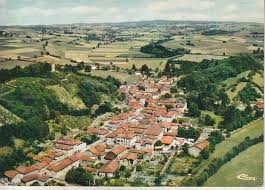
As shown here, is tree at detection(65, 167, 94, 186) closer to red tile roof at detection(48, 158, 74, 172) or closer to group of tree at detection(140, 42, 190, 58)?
red tile roof at detection(48, 158, 74, 172)

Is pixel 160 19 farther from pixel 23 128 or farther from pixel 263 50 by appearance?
pixel 23 128

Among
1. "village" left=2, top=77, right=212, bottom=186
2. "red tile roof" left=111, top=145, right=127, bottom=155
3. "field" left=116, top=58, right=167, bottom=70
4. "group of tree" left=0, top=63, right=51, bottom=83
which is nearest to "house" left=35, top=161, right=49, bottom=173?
"village" left=2, top=77, right=212, bottom=186

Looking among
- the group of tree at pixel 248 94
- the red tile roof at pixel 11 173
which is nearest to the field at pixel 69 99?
the red tile roof at pixel 11 173

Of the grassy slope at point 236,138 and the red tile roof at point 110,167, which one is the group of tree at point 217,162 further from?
the red tile roof at point 110,167

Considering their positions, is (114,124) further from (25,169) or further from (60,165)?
(25,169)

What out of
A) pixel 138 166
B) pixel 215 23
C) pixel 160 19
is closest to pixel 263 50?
pixel 215 23

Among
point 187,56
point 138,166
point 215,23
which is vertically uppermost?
point 215,23
